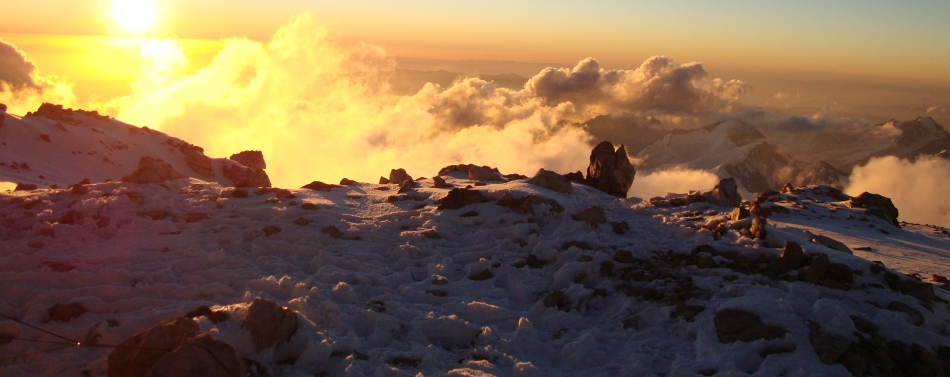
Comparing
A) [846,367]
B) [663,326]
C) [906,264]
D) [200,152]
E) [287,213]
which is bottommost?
[906,264]

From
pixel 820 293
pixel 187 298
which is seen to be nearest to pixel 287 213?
pixel 187 298

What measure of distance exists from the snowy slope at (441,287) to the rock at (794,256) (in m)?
0.22

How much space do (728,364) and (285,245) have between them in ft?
38.3

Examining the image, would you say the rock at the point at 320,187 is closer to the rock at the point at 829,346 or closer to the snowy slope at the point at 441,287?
the snowy slope at the point at 441,287

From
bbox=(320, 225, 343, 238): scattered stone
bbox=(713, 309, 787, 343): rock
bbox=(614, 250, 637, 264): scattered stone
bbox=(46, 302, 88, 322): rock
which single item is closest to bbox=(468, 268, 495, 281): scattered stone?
bbox=(614, 250, 637, 264): scattered stone

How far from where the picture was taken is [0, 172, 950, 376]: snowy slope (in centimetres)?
1120

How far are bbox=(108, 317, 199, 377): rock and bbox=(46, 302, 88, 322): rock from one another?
8.24 feet

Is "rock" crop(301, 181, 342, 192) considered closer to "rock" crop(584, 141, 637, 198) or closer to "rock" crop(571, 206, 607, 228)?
"rock" crop(571, 206, 607, 228)

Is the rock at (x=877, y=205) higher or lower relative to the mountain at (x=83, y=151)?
lower

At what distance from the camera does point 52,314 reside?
11.5 metres

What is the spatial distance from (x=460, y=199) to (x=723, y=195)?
10503 mm

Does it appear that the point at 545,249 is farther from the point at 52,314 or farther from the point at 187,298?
the point at 52,314

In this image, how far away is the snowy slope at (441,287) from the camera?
1120cm

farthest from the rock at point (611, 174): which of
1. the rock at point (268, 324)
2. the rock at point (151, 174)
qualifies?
the rock at point (268, 324)
